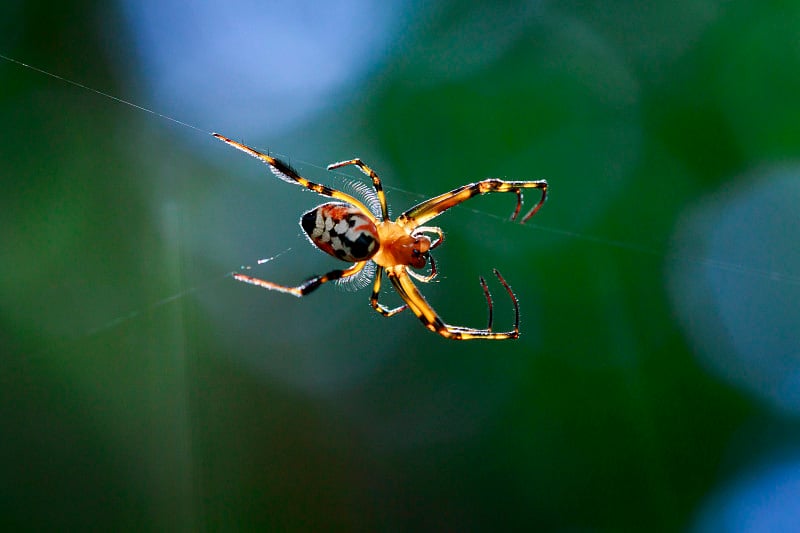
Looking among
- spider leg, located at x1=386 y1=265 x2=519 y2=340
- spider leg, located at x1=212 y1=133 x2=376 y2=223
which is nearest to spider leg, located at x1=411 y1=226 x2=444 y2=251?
spider leg, located at x1=386 y1=265 x2=519 y2=340

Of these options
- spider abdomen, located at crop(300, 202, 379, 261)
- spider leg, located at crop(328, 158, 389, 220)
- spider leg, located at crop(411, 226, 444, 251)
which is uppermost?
spider leg, located at crop(328, 158, 389, 220)

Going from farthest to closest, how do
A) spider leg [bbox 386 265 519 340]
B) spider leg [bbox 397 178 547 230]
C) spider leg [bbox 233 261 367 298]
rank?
spider leg [bbox 386 265 519 340]
spider leg [bbox 397 178 547 230]
spider leg [bbox 233 261 367 298]

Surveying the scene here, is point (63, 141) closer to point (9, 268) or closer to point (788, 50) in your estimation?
point (9, 268)

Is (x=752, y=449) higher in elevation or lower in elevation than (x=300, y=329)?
lower

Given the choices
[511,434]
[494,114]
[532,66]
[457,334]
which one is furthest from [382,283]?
[532,66]

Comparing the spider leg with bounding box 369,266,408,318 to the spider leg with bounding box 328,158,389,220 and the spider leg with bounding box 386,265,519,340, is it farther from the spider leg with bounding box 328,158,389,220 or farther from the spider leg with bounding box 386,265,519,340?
the spider leg with bounding box 328,158,389,220

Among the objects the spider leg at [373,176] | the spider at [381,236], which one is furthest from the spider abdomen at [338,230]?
the spider leg at [373,176]
